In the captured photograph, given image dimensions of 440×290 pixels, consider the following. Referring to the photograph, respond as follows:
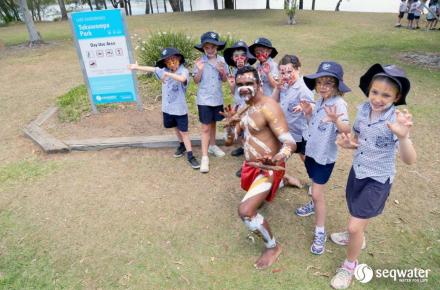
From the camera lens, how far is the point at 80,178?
15.6ft

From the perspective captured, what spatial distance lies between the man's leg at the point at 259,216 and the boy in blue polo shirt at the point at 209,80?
170cm

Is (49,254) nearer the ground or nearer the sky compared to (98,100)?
nearer the ground

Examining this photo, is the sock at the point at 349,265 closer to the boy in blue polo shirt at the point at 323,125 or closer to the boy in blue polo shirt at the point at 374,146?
the boy in blue polo shirt at the point at 374,146

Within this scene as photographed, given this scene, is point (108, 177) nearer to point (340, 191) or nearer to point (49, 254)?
point (49, 254)

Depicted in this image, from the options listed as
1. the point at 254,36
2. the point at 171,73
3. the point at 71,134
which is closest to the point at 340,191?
the point at 171,73

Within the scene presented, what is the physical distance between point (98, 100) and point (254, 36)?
369 inches

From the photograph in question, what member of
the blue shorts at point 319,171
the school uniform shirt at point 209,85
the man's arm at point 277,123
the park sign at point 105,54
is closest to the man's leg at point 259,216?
the man's arm at point 277,123

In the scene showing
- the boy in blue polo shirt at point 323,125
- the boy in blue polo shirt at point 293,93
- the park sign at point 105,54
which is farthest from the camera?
the park sign at point 105,54

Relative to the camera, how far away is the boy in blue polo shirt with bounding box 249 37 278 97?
3991 mm

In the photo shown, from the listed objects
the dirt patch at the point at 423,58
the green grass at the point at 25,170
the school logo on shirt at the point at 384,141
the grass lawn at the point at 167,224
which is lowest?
the grass lawn at the point at 167,224

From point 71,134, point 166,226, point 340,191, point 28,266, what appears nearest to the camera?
point 28,266

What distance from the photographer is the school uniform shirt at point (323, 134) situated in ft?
9.91

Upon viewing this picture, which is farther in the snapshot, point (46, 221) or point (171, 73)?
point (171, 73)

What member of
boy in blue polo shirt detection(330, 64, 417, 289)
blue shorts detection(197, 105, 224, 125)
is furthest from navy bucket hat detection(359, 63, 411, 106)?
blue shorts detection(197, 105, 224, 125)
